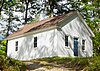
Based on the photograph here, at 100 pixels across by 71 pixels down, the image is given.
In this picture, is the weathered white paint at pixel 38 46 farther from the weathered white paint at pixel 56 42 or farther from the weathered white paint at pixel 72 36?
the weathered white paint at pixel 72 36

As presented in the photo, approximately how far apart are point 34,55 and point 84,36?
6.81 metres

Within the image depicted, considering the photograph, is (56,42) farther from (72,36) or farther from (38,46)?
(38,46)

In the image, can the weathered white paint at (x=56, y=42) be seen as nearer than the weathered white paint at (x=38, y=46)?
Yes

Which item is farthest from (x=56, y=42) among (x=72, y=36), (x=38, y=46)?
(x=38, y=46)

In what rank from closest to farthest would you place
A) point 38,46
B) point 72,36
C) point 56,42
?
point 56,42
point 72,36
point 38,46

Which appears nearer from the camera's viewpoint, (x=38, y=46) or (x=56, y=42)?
(x=56, y=42)

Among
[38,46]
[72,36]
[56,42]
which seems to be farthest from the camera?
[38,46]

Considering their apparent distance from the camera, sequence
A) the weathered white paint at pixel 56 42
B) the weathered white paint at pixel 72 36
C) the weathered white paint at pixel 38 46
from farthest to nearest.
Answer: the weathered white paint at pixel 38 46
the weathered white paint at pixel 72 36
the weathered white paint at pixel 56 42

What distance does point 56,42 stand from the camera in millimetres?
27406

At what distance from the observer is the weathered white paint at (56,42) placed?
90.9 feet

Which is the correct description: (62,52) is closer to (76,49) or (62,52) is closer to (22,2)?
(76,49)

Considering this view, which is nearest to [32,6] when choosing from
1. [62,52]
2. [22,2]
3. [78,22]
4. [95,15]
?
[22,2]

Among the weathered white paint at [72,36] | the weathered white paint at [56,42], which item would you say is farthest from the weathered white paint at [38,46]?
the weathered white paint at [72,36]

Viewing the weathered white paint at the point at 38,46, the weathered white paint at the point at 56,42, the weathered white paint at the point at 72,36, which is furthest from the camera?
the weathered white paint at the point at 38,46
